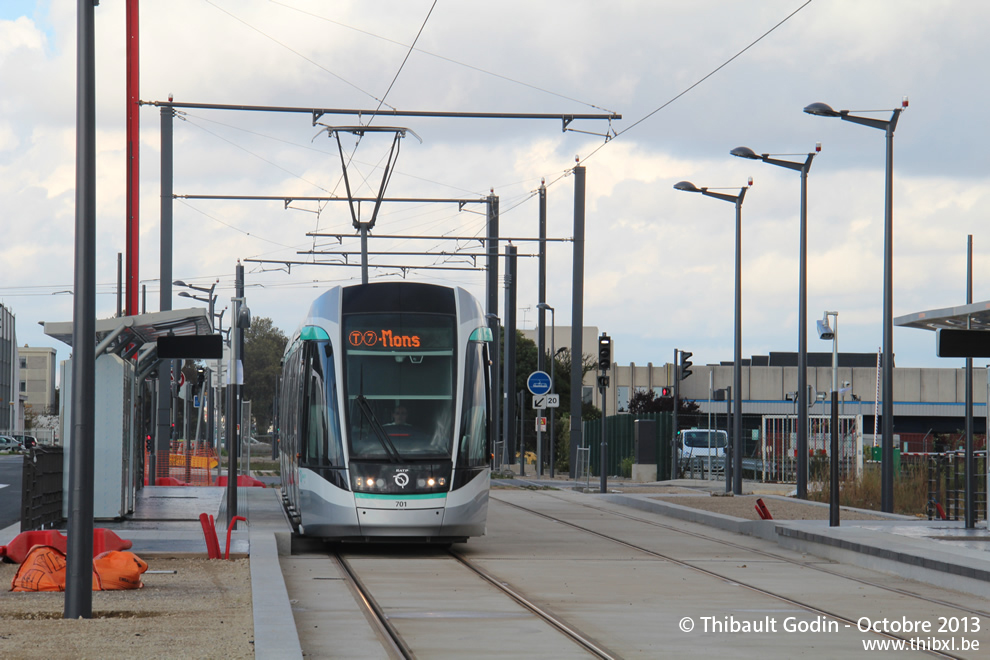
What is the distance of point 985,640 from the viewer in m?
9.76

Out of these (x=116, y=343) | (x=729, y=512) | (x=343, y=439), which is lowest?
(x=729, y=512)

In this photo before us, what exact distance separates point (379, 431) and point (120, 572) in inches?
187

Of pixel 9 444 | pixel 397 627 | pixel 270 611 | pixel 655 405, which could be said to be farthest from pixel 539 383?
pixel 9 444

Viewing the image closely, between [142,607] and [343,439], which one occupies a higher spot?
[343,439]

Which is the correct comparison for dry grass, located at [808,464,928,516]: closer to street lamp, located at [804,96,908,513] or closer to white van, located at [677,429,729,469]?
street lamp, located at [804,96,908,513]

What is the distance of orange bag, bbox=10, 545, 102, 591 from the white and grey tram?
176 inches

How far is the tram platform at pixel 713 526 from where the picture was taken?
1025 cm

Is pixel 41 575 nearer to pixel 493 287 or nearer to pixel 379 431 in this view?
pixel 379 431

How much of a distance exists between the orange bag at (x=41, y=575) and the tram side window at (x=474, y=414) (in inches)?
213

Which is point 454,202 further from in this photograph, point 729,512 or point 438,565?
point 438,565

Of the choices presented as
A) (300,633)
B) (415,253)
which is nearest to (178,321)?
(300,633)

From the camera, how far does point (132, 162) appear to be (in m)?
23.8

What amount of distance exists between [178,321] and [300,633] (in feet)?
29.6

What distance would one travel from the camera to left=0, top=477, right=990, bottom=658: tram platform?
10250 mm
